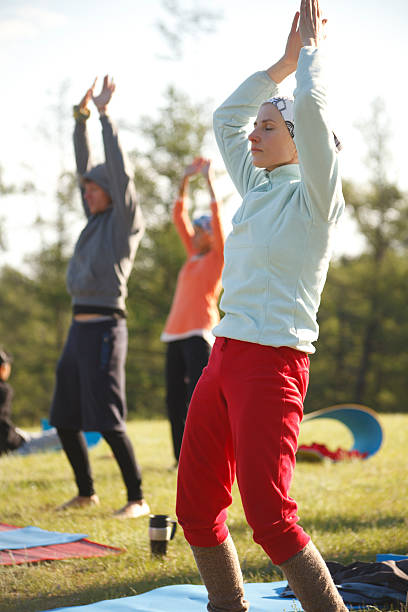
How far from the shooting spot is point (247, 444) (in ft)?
6.71

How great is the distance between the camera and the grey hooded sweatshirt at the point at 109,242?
4.20 meters

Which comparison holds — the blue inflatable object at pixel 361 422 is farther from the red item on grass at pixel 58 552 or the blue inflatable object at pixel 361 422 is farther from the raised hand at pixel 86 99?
the raised hand at pixel 86 99

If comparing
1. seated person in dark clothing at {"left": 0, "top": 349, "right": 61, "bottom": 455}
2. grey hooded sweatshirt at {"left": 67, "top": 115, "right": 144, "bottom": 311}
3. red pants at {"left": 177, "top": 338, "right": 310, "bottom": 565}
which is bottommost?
seated person in dark clothing at {"left": 0, "top": 349, "right": 61, "bottom": 455}

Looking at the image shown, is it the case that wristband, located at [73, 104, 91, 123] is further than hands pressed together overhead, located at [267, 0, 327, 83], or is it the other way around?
wristband, located at [73, 104, 91, 123]

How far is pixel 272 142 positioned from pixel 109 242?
7.15ft

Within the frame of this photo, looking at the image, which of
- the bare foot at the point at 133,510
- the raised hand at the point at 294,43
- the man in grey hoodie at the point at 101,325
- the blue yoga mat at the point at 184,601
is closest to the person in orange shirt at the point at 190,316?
the man in grey hoodie at the point at 101,325

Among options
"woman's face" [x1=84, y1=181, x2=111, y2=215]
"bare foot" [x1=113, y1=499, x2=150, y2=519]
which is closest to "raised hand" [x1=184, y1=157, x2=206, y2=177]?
"woman's face" [x1=84, y1=181, x2=111, y2=215]

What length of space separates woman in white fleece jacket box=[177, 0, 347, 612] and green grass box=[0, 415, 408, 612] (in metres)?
0.63

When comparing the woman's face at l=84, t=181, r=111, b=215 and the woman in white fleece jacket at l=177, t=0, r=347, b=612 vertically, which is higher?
the woman's face at l=84, t=181, r=111, b=215

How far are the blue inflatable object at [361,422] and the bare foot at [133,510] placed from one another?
9.75 ft

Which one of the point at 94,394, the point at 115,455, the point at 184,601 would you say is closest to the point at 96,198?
the point at 94,394

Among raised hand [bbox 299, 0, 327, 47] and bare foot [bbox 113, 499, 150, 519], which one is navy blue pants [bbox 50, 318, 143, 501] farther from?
raised hand [bbox 299, 0, 327, 47]

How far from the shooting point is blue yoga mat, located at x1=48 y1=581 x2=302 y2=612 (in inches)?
102

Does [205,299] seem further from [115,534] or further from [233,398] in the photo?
[233,398]
